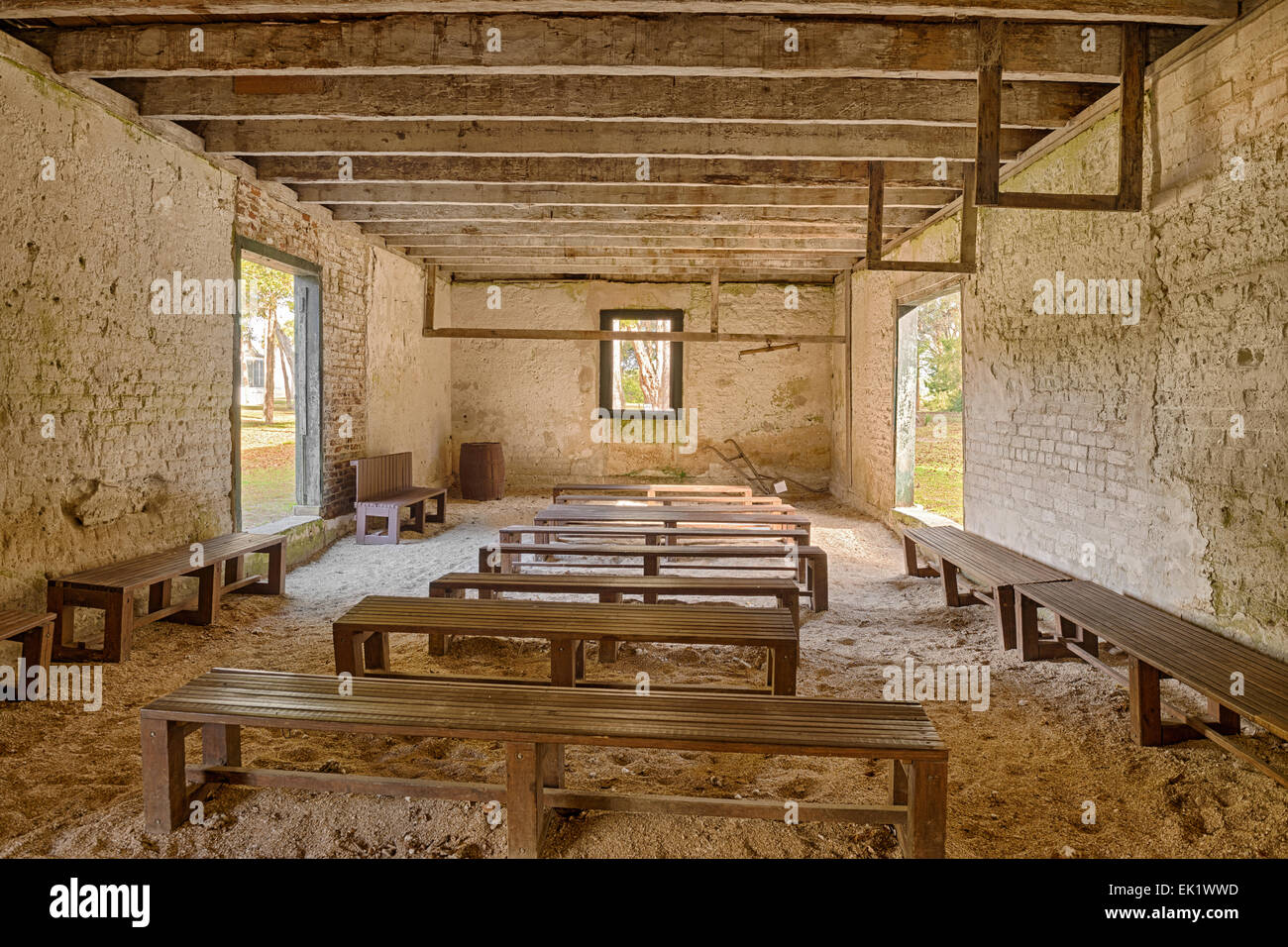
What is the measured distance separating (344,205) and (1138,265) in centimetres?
613

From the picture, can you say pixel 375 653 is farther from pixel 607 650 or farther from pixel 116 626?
pixel 116 626

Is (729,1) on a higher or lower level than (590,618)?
higher

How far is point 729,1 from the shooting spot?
313 centimetres

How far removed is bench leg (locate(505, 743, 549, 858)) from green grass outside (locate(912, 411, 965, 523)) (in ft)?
28.0

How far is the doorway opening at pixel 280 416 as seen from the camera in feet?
20.0

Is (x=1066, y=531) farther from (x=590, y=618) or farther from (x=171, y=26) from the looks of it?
(x=171, y=26)

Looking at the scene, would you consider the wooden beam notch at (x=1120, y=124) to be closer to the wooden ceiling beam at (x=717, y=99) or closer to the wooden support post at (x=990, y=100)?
the wooden support post at (x=990, y=100)

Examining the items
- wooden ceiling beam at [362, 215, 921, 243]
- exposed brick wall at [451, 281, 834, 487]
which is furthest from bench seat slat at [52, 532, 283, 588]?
exposed brick wall at [451, 281, 834, 487]

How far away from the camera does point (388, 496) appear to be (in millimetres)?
7609

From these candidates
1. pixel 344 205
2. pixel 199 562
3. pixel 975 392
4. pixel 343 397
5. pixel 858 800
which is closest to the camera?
pixel 858 800

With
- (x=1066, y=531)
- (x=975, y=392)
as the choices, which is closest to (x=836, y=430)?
(x=975, y=392)

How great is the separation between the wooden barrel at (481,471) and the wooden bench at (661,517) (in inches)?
136

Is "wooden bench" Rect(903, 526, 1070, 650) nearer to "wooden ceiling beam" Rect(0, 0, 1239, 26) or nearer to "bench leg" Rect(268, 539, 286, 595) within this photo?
"wooden ceiling beam" Rect(0, 0, 1239, 26)

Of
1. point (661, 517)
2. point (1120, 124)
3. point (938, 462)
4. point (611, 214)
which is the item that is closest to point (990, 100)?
point (1120, 124)
